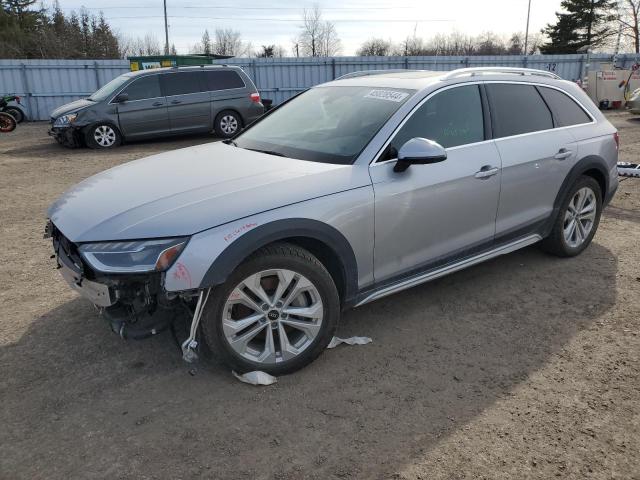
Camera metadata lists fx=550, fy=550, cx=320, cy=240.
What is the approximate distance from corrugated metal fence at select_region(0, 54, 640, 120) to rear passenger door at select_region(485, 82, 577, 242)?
17508 mm

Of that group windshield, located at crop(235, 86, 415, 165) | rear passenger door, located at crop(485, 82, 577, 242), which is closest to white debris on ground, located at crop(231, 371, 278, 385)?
windshield, located at crop(235, 86, 415, 165)

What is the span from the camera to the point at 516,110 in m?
4.32

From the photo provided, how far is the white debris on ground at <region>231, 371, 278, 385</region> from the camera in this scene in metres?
3.09

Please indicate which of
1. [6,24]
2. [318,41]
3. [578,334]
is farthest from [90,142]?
Result: [318,41]

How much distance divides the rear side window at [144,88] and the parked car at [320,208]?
29.5ft

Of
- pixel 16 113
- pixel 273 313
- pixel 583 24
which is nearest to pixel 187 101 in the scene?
pixel 16 113

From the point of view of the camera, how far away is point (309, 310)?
3150 mm

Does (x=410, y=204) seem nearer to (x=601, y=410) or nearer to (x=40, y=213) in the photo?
(x=601, y=410)

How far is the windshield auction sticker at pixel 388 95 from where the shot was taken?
3742mm

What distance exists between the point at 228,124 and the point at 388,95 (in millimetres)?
10493

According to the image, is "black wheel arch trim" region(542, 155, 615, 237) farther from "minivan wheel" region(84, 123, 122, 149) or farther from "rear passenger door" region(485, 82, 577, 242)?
"minivan wheel" region(84, 123, 122, 149)

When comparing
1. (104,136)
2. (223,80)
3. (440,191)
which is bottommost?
(104,136)

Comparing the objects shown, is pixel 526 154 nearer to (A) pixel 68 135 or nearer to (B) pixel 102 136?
(B) pixel 102 136

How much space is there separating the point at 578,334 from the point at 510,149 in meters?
1.41
